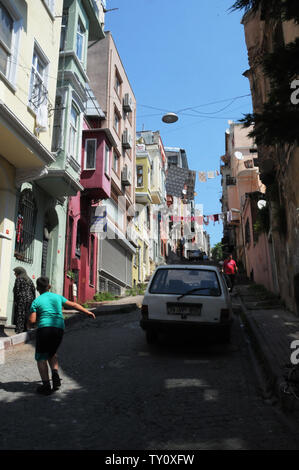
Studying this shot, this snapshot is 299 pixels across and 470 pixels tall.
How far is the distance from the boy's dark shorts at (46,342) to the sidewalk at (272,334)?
300 cm

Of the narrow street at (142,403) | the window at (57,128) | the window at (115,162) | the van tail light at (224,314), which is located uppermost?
the window at (115,162)

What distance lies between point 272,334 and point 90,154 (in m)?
13.1

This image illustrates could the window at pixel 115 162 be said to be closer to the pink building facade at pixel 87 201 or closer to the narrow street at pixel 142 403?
the pink building facade at pixel 87 201

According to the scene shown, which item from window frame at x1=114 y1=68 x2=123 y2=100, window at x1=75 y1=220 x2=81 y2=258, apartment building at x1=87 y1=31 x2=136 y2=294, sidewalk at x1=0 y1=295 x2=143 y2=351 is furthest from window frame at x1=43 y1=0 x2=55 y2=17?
window frame at x1=114 y1=68 x2=123 y2=100

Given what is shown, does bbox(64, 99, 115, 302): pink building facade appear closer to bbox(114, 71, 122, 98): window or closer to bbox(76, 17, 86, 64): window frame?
bbox(76, 17, 86, 64): window frame

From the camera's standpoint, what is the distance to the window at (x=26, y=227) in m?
12.0

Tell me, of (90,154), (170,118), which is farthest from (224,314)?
(170,118)

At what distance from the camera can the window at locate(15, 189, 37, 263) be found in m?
12.0

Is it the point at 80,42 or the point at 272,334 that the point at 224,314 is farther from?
the point at 80,42

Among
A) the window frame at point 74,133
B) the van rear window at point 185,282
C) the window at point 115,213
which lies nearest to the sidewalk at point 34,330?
the van rear window at point 185,282

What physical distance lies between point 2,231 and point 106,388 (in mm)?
6734

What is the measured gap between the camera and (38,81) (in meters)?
12.2

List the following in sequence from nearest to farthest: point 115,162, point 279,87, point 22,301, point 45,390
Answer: point 279,87, point 45,390, point 22,301, point 115,162

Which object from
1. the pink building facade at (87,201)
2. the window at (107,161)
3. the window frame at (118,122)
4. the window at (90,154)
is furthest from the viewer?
the window frame at (118,122)
